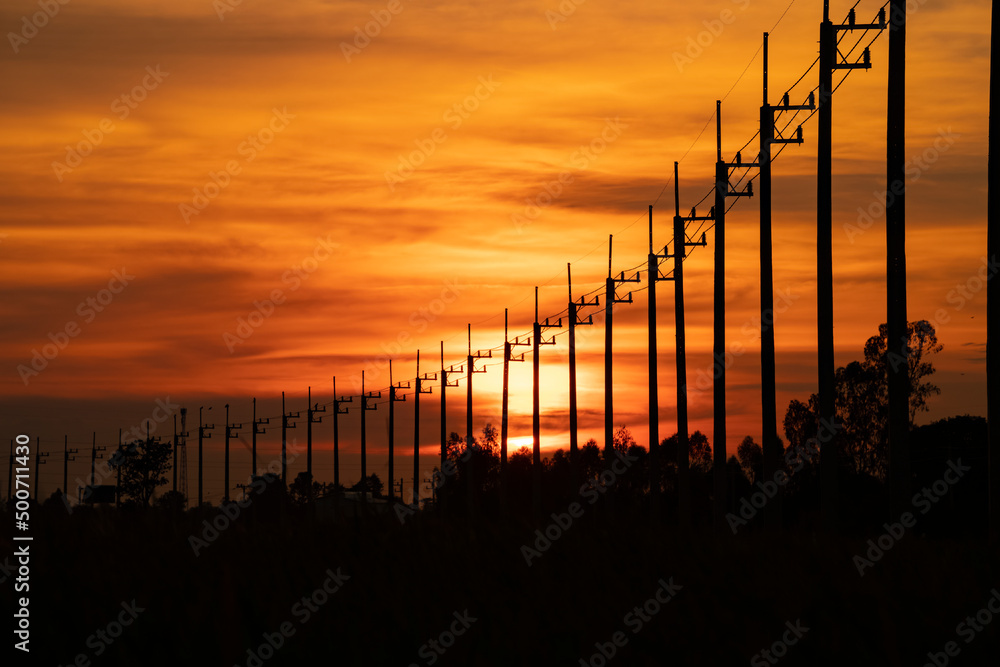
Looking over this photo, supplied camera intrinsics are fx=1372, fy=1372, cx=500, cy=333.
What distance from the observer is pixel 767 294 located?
3672cm

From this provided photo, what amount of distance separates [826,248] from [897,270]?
194 inches

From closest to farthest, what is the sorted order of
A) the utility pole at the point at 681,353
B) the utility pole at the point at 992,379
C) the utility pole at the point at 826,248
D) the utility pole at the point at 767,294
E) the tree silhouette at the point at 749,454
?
the utility pole at the point at 992,379 → the utility pole at the point at 826,248 → the utility pole at the point at 767,294 → the utility pole at the point at 681,353 → the tree silhouette at the point at 749,454

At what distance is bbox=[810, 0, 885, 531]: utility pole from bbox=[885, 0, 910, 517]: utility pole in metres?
2.38

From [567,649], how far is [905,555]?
354 centimetres

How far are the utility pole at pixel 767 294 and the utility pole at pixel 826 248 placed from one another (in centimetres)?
402

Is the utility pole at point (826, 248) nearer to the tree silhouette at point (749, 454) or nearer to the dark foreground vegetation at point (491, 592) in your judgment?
the dark foreground vegetation at point (491, 592)

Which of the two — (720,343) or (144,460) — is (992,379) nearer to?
(720,343)

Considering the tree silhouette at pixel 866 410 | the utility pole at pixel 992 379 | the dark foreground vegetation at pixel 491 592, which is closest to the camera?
the dark foreground vegetation at pixel 491 592

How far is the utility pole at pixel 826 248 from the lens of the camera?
30.2 m

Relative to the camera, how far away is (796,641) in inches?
382

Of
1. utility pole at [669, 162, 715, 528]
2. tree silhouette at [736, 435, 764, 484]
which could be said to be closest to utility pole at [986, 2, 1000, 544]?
utility pole at [669, 162, 715, 528]

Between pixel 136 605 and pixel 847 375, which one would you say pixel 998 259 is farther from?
pixel 847 375

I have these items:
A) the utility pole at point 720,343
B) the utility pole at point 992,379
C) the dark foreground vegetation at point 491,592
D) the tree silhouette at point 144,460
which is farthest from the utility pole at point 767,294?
the tree silhouette at point 144,460

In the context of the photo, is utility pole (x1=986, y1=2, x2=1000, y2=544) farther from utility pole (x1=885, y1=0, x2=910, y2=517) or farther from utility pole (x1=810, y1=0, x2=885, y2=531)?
utility pole (x1=810, y1=0, x2=885, y2=531)
